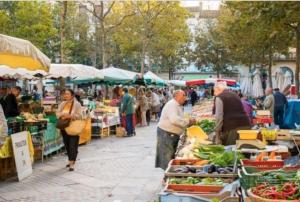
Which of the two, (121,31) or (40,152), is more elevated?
(121,31)

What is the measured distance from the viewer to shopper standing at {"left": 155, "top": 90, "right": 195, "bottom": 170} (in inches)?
336

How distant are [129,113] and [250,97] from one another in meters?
14.0

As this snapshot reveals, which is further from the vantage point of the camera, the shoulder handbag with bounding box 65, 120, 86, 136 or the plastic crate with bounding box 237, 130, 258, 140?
the shoulder handbag with bounding box 65, 120, 86, 136

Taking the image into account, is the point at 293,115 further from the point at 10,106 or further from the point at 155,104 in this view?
the point at 155,104

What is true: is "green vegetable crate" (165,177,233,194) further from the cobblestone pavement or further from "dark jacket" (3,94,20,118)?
"dark jacket" (3,94,20,118)

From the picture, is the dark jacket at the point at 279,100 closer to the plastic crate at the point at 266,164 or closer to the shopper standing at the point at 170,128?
the shopper standing at the point at 170,128

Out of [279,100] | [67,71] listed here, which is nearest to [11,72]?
[67,71]

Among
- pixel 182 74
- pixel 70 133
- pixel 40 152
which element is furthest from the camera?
pixel 182 74

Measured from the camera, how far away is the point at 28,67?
10.2 m

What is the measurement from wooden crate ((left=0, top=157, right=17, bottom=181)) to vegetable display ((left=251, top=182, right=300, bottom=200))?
21.8 ft

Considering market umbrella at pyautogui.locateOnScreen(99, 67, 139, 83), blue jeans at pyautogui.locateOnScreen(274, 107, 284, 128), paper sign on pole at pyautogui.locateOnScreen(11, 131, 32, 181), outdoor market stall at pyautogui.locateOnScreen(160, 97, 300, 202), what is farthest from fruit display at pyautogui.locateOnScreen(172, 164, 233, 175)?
market umbrella at pyautogui.locateOnScreen(99, 67, 139, 83)

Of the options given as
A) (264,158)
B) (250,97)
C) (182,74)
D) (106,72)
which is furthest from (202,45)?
(264,158)

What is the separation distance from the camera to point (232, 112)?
8430 mm

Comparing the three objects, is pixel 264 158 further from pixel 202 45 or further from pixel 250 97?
pixel 202 45
